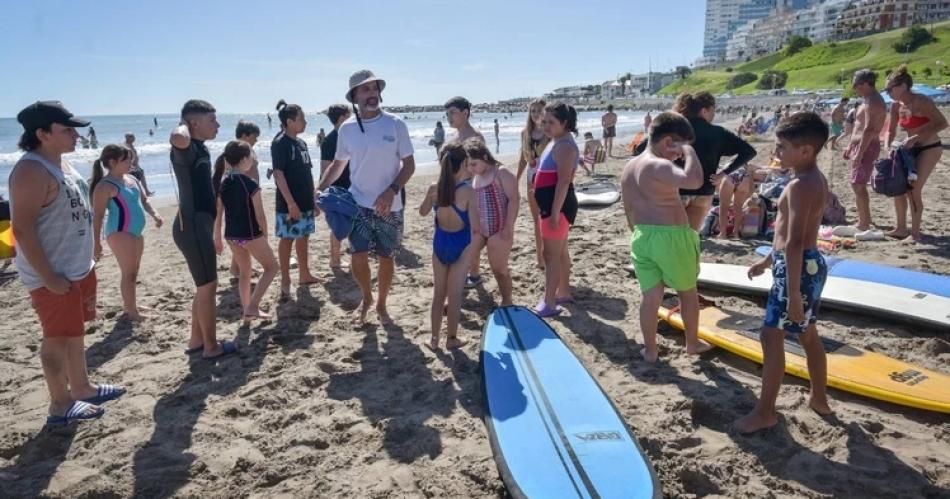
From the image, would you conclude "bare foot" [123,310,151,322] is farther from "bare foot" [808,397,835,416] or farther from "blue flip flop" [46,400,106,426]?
"bare foot" [808,397,835,416]

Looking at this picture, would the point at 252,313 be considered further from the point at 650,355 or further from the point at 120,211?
the point at 650,355

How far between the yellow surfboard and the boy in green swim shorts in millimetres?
479

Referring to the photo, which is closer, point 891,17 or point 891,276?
point 891,276

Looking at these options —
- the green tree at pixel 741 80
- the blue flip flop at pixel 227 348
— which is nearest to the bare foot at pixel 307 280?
the blue flip flop at pixel 227 348

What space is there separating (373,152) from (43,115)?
7.02 ft

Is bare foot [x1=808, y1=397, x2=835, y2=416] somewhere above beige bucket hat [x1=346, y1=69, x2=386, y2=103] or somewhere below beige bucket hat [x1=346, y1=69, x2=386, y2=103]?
below

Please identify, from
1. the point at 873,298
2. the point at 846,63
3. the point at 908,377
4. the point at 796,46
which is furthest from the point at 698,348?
the point at 796,46

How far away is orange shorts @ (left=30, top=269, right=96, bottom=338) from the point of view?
3.24 metres

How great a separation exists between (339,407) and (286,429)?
1.16 ft

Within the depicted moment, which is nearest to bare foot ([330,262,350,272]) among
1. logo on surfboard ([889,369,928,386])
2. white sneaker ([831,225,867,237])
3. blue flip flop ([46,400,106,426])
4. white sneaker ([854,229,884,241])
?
blue flip flop ([46,400,106,426])

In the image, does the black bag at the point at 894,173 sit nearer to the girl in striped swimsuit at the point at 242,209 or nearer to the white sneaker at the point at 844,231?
the white sneaker at the point at 844,231

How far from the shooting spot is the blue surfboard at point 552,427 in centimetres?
258

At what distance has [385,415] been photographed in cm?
347

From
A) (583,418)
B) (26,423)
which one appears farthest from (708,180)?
(26,423)
